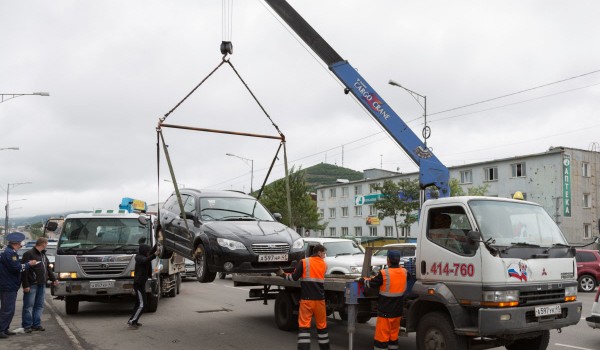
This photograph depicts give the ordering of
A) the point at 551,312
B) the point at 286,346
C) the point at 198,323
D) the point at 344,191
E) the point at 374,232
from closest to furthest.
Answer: the point at 551,312 → the point at 286,346 → the point at 198,323 → the point at 374,232 → the point at 344,191

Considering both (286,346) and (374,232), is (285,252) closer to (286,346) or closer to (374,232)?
(286,346)

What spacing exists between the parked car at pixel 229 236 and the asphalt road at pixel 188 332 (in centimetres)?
131

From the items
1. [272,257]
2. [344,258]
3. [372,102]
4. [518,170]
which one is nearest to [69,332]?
[272,257]

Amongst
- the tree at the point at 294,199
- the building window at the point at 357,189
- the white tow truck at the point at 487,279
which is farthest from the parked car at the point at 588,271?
the building window at the point at 357,189

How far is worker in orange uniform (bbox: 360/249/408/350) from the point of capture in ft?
23.5

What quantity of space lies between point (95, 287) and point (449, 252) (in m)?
7.96

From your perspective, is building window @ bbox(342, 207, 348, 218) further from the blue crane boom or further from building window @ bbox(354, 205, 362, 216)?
the blue crane boom

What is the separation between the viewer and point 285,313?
1025 cm

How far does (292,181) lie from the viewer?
1673 inches

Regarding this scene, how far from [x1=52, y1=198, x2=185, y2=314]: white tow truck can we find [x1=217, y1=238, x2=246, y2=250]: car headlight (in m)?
3.36

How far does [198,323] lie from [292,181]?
103 ft

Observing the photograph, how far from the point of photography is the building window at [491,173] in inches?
1709

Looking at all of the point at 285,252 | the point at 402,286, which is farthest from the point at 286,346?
the point at 402,286

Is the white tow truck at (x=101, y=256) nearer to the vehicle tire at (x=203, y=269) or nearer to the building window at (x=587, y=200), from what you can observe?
the vehicle tire at (x=203, y=269)
